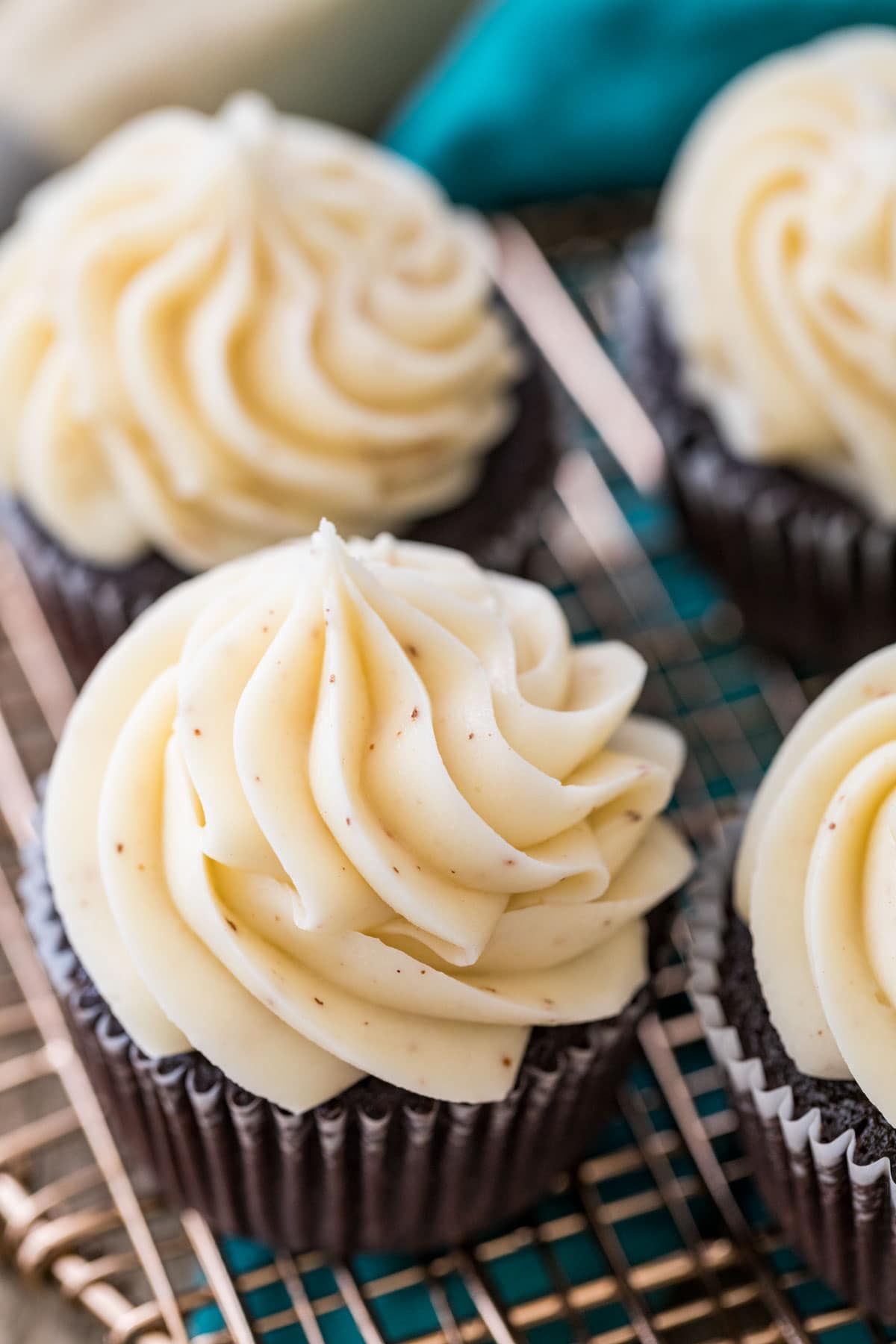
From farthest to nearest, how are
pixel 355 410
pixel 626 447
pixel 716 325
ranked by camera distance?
pixel 626 447 < pixel 716 325 < pixel 355 410

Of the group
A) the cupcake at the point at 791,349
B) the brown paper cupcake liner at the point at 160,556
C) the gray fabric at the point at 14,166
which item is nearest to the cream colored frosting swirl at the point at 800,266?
the cupcake at the point at 791,349

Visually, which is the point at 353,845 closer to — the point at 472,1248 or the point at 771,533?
the point at 472,1248

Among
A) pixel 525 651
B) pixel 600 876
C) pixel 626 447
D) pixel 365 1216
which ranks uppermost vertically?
pixel 525 651

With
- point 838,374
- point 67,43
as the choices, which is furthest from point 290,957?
point 67,43

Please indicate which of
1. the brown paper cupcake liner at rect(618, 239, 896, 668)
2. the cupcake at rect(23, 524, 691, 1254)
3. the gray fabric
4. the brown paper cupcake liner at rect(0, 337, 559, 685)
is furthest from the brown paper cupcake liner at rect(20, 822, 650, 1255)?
the gray fabric

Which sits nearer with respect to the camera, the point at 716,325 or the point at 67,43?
the point at 716,325

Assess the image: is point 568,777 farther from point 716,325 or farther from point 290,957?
point 716,325
